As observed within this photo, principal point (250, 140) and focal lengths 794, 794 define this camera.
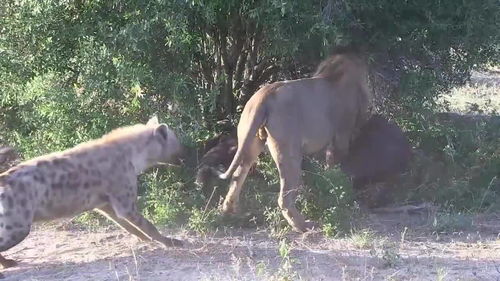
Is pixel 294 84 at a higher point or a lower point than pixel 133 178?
higher

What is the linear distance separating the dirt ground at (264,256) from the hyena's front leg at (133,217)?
0.10 metres

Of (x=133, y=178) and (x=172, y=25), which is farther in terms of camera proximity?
(x=172, y=25)

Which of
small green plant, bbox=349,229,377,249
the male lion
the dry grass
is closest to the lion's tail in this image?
the male lion

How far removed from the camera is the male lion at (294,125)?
7406 millimetres

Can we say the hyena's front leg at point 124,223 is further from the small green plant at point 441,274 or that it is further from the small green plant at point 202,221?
the small green plant at point 441,274

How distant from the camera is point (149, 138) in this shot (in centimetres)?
724

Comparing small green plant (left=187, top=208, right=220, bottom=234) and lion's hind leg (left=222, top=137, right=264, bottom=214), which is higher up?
lion's hind leg (left=222, top=137, right=264, bottom=214)

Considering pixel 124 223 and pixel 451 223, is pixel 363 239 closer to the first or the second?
pixel 451 223

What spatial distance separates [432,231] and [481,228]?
1.80 feet

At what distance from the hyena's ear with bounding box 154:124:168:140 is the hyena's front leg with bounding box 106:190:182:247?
73 centimetres

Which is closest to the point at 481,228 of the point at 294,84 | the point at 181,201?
the point at 294,84

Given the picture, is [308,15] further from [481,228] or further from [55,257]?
[55,257]

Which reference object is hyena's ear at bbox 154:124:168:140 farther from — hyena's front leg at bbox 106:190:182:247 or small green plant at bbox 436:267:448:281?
small green plant at bbox 436:267:448:281

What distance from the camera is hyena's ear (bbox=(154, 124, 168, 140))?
23.9 feet
